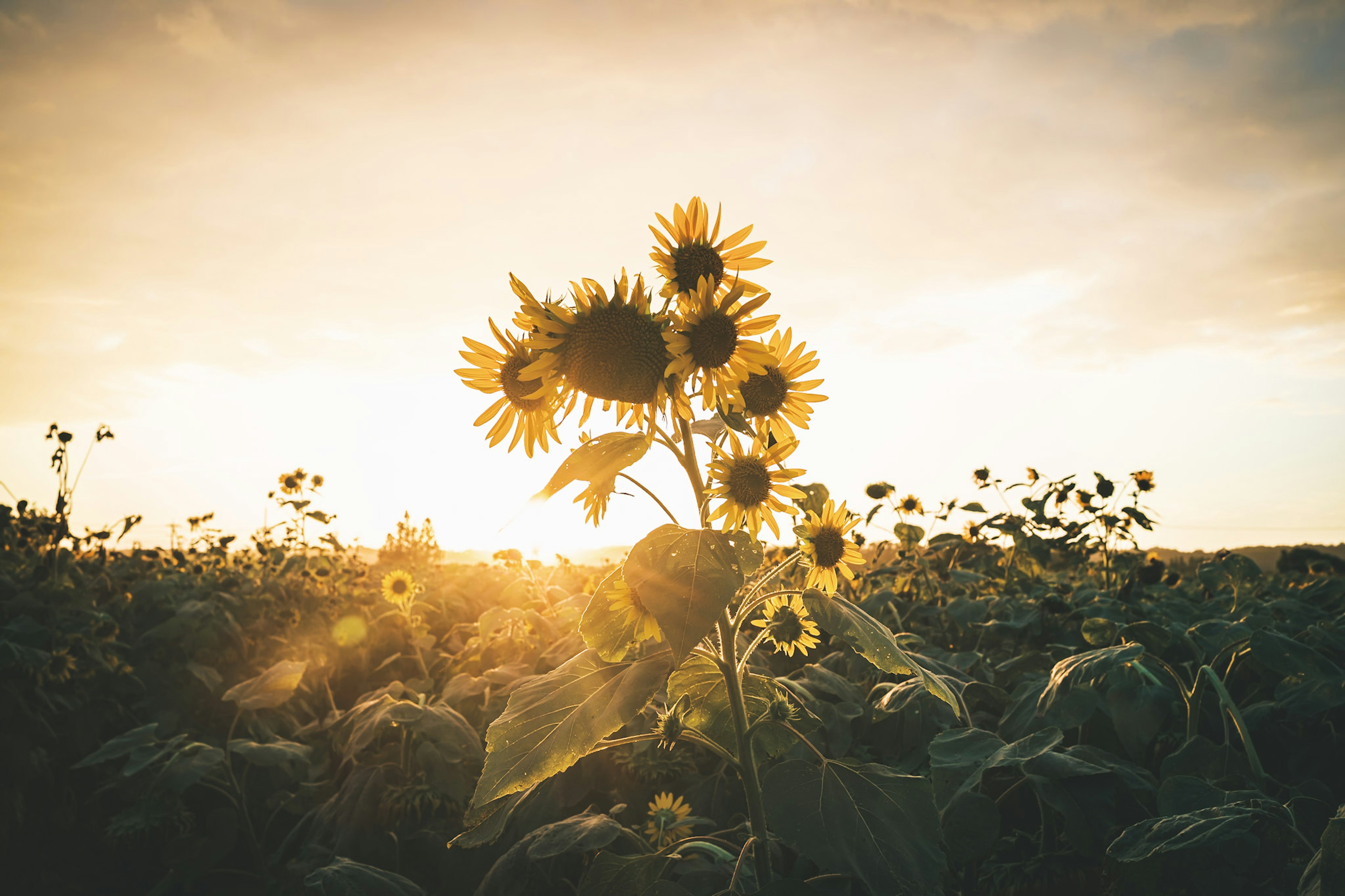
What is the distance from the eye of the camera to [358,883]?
184 centimetres

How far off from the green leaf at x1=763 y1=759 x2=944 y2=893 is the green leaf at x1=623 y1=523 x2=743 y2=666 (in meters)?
0.55

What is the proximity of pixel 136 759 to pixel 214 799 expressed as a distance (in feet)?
3.93

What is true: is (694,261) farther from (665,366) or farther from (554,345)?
(554,345)

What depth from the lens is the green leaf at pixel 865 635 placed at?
1.46m

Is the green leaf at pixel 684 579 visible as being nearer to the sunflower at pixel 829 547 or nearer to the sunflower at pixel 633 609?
the sunflower at pixel 633 609

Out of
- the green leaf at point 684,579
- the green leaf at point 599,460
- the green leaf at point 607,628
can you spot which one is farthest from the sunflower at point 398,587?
the green leaf at point 684,579

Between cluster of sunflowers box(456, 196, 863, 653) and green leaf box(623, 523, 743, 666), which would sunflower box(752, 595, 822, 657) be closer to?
cluster of sunflowers box(456, 196, 863, 653)

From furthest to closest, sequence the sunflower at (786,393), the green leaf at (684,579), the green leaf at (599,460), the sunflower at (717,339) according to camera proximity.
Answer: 1. the sunflower at (786,393)
2. the sunflower at (717,339)
3. the green leaf at (599,460)
4. the green leaf at (684,579)

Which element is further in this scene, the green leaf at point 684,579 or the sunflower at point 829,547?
the sunflower at point 829,547

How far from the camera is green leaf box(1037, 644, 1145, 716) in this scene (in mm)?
1974

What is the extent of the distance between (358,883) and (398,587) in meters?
3.43

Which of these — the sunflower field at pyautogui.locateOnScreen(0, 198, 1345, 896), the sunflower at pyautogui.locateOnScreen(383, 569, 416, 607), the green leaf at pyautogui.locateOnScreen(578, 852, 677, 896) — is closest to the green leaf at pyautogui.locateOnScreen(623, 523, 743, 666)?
the sunflower field at pyautogui.locateOnScreen(0, 198, 1345, 896)

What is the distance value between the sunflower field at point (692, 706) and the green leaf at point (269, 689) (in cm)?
1

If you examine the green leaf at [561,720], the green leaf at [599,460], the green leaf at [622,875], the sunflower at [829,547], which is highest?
the green leaf at [599,460]
